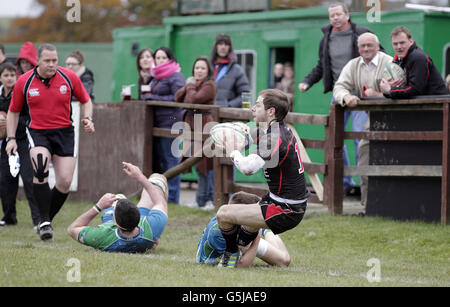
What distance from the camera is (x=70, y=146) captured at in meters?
10.8

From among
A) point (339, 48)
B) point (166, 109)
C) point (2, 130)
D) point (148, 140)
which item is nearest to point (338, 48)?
point (339, 48)

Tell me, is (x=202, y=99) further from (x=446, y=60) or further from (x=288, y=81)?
(x=446, y=60)

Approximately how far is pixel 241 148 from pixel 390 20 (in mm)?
7462

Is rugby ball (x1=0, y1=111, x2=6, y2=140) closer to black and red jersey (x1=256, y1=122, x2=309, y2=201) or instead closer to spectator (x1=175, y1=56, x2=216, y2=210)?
spectator (x1=175, y1=56, x2=216, y2=210)

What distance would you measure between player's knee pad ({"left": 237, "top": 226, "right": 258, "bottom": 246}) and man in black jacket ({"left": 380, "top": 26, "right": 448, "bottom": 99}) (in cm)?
356

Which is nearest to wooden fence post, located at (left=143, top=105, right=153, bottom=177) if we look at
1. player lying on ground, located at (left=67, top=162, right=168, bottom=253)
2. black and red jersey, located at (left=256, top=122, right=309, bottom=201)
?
player lying on ground, located at (left=67, top=162, right=168, bottom=253)

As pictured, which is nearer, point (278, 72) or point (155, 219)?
point (155, 219)

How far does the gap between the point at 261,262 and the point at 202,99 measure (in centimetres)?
458

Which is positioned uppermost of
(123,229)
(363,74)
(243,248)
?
(363,74)

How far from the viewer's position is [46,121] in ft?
34.7

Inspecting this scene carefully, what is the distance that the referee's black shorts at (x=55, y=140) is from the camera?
34.5 feet

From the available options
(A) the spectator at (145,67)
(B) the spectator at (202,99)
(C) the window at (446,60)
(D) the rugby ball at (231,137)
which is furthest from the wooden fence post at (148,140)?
(D) the rugby ball at (231,137)
